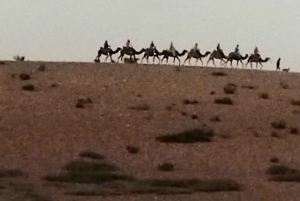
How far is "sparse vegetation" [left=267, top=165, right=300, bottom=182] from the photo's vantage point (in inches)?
1097

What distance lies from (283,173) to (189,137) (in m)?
7.12

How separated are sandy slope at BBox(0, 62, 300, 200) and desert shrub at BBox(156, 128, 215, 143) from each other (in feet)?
1.57

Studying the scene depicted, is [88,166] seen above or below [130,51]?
below

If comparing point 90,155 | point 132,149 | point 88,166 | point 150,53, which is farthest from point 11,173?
point 150,53

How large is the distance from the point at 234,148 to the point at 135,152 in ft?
16.0

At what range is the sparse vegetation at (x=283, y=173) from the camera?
2788 cm

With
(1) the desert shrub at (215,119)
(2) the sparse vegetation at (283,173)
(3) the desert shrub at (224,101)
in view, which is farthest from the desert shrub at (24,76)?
(2) the sparse vegetation at (283,173)

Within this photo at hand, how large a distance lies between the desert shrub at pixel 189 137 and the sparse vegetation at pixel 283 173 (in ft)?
19.1

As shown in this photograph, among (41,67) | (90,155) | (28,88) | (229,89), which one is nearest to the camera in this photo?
(90,155)

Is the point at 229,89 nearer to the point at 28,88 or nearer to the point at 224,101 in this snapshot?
the point at 224,101

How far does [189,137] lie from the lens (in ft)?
116

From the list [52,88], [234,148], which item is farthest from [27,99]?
[234,148]

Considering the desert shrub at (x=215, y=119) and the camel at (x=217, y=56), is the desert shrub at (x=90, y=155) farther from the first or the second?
the camel at (x=217, y=56)

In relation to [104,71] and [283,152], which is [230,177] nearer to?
[283,152]
